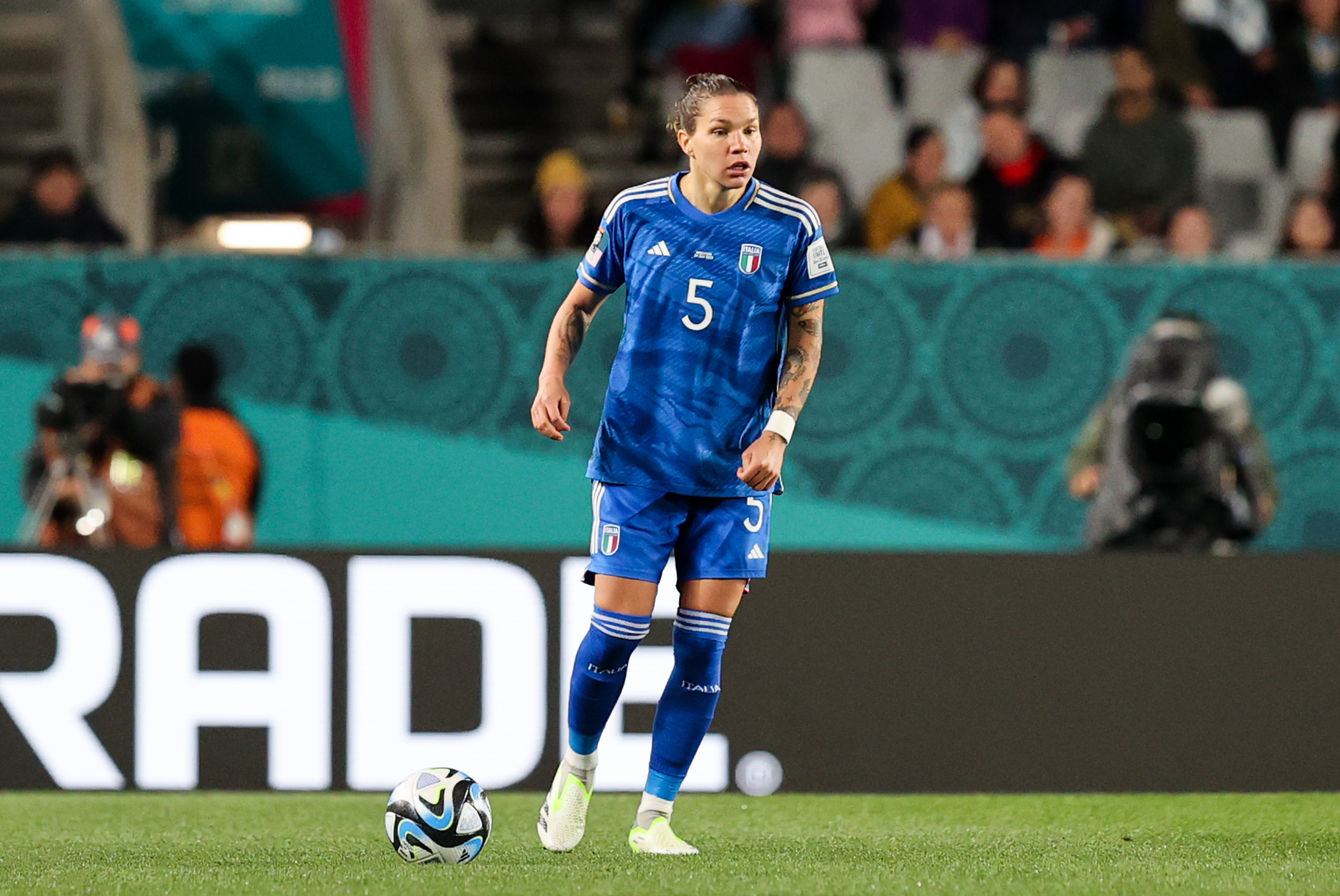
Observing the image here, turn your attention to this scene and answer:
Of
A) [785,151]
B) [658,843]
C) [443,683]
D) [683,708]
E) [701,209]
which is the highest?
[701,209]

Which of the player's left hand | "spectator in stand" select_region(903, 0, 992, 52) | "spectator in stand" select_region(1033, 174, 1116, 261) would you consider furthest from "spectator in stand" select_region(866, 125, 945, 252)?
the player's left hand

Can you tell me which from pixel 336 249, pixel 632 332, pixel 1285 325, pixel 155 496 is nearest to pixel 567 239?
pixel 336 249

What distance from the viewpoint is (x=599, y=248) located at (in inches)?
203

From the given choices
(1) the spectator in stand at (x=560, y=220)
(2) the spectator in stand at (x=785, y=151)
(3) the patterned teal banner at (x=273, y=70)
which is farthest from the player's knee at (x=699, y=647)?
(3) the patterned teal banner at (x=273, y=70)

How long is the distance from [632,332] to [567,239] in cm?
398

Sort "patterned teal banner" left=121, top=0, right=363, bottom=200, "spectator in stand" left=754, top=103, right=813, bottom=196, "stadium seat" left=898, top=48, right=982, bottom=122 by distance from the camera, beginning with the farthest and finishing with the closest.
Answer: "patterned teal banner" left=121, top=0, right=363, bottom=200 < "stadium seat" left=898, top=48, right=982, bottom=122 < "spectator in stand" left=754, top=103, right=813, bottom=196

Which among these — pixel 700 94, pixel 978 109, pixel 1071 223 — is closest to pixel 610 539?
pixel 700 94

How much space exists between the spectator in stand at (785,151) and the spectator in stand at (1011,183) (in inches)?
32.5

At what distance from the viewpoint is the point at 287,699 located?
672cm

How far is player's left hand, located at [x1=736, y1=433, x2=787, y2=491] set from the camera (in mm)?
4840

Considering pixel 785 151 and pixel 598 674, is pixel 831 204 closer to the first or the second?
pixel 785 151

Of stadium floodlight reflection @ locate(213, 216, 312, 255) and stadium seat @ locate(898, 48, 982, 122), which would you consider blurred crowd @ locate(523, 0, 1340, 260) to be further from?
stadium floodlight reflection @ locate(213, 216, 312, 255)

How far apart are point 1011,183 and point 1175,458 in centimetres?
235

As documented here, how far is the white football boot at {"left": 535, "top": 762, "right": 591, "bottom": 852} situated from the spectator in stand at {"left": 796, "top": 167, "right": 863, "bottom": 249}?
14.2ft
